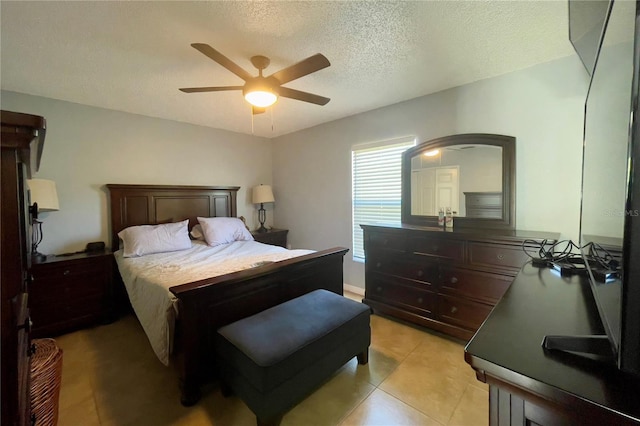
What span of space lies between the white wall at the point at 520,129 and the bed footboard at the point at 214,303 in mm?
1666

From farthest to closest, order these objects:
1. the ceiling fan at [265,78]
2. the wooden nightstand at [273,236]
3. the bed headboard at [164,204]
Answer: the wooden nightstand at [273,236] → the bed headboard at [164,204] → the ceiling fan at [265,78]

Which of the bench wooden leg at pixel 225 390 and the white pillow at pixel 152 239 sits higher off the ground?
the white pillow at pixel 152 239

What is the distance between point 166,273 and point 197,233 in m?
1.60

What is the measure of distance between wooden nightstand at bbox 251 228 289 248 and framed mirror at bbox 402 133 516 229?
2137 millimetres

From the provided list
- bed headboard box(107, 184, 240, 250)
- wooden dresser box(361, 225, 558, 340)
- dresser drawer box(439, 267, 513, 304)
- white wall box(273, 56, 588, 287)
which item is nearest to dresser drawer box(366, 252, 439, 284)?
wooden dresser box(361, 225, 558, 340)

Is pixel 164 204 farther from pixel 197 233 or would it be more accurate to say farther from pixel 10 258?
pixel 10 258

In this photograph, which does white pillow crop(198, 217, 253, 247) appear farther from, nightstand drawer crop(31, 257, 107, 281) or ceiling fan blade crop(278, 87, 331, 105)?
ceiling fan blade crop(278, 87, 331, 105)

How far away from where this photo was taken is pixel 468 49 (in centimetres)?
198

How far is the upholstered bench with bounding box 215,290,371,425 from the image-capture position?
4.59 feet

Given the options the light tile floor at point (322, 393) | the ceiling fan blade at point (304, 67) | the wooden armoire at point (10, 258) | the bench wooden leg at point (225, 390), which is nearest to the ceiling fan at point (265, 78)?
the ceiling fan blade at point (304, 67)

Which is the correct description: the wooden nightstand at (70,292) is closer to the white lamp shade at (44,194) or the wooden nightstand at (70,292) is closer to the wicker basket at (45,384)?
the white lamp shade at (44,194)

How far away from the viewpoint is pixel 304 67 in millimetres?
1739

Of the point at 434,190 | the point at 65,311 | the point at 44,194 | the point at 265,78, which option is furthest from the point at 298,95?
the point at 65,311

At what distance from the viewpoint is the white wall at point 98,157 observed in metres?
2.79
